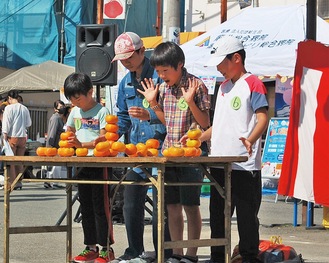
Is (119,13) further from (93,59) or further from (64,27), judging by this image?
(64,27)

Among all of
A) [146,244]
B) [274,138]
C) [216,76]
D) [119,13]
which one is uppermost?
[119,13]

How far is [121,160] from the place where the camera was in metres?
6.16

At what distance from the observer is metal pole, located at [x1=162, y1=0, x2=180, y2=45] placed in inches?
538

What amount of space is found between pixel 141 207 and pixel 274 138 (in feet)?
25.3

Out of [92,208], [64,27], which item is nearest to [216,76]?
[92,208]

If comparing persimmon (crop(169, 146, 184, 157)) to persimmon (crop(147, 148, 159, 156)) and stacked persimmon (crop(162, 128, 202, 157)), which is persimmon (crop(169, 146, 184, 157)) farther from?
persimmon (crop(147, 148, 159, 156))

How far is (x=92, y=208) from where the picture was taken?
7711mm

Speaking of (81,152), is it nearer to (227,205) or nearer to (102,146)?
(102,146)

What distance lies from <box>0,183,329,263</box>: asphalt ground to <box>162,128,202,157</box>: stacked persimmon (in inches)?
78.5

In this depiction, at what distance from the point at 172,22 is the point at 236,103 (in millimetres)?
7027

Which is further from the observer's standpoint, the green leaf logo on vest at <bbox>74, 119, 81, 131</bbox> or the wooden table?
the green leaf logo on vest at <bbox>74, 119, 81, 131</bbox>

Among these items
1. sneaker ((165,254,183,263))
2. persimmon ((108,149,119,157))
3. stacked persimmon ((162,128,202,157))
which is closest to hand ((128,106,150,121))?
persimmon ((108,149,119,157))

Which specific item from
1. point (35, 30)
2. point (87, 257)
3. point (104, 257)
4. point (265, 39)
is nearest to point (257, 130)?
point (104, 257)

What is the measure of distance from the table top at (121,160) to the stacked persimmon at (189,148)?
8 cm
